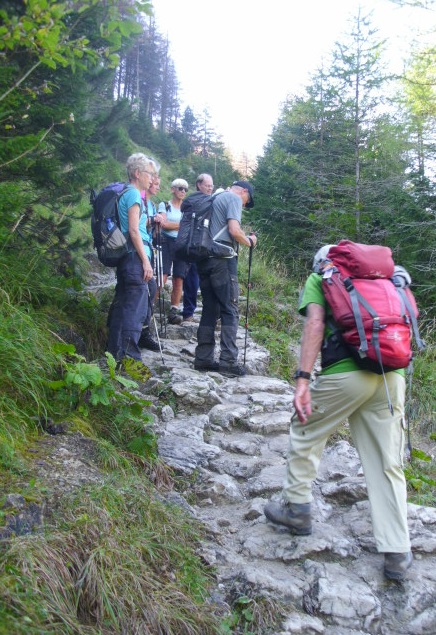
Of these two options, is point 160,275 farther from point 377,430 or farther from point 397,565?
point 397,565

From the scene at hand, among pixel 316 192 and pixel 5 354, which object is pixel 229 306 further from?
pixel 316 192

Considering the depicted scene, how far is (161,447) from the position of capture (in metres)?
4.49

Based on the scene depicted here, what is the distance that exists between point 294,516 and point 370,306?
147cm

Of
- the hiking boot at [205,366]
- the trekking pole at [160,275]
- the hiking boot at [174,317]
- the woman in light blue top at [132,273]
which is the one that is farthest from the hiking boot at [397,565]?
the hiking boot at [174,317]

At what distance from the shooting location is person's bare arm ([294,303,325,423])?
315 centimetres

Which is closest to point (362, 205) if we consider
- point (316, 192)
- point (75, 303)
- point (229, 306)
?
point (316, 192)

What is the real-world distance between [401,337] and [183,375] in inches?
135

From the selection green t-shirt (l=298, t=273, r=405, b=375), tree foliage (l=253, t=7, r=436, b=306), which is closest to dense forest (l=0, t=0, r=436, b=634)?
tree foliage (l=253, t=7, r=436, b=306)

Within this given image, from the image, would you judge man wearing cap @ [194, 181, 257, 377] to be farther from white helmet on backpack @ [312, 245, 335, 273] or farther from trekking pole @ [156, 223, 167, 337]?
white helmet on backpack @ [312, 245, 335, 273]

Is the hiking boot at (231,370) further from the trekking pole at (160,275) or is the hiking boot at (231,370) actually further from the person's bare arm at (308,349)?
the person's bare arm at (308,349)

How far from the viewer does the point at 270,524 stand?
368 centimetres

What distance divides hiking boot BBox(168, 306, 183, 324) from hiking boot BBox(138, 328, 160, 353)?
1.58m

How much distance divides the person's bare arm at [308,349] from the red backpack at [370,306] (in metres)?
0.10


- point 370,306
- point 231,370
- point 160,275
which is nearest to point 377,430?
point 370,306
